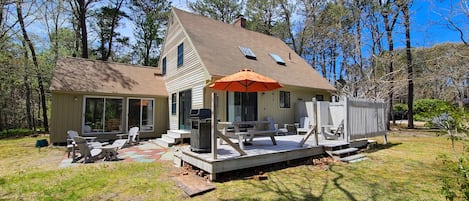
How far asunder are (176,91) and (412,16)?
1689 centimetres

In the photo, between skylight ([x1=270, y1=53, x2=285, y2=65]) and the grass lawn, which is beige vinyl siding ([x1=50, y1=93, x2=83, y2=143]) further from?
skylight ([x1=270, y1=53, x2=285, y2=65])

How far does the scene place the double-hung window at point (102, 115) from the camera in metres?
11.0

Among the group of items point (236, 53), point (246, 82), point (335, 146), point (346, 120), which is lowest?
point (335, 146)

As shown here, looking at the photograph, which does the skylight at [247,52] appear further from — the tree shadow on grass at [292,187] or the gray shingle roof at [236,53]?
the tree shadow on grass at [292,187]

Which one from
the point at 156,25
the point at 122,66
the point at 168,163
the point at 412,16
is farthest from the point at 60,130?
the point at 412,16

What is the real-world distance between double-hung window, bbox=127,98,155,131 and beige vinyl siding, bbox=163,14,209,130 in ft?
3.31

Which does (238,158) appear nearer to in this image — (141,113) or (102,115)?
(141,113)

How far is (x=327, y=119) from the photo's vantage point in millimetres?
9016

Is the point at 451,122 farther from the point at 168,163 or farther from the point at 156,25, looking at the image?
the point at 156,25

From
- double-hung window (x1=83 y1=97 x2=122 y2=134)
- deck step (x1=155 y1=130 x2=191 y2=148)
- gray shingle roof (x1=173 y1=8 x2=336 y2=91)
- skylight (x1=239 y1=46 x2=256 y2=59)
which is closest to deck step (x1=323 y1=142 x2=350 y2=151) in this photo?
gray shingle roof (x1=173 y1=8 x2=336 y2=91)

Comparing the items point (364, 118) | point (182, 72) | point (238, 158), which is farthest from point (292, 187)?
point (182, 72)

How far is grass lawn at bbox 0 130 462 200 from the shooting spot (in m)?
3.98

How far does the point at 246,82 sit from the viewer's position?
5.95 meters

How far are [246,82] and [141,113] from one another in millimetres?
8103
